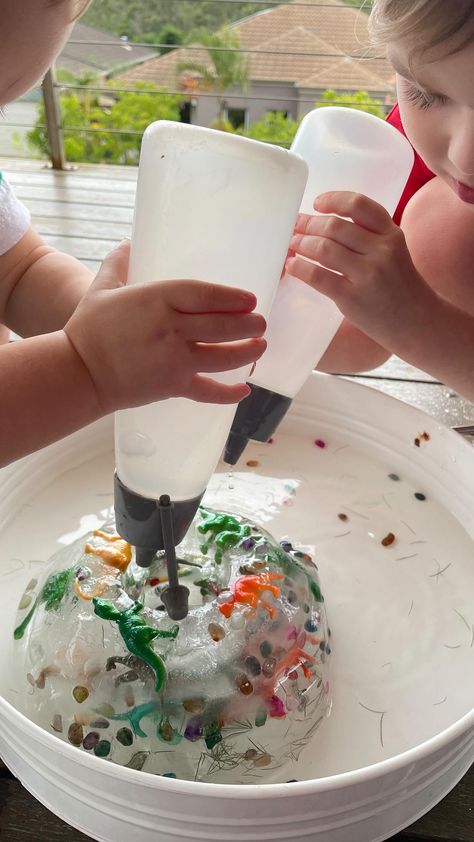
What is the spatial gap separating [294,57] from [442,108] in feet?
21.7

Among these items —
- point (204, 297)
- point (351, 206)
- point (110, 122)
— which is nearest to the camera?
point (204, 297)

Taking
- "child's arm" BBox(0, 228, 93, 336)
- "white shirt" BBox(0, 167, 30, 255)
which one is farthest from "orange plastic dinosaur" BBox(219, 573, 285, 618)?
"white shirt" BBox(0, 167, 30, 255)

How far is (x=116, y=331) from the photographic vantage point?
0.38 metres

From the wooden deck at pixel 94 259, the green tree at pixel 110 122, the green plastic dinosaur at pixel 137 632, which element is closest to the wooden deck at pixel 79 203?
the wooden deck at pixel 94 259

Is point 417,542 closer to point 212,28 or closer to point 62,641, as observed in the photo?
point 62,641

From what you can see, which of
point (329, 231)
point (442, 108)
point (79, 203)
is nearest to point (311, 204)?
point (329, 231)

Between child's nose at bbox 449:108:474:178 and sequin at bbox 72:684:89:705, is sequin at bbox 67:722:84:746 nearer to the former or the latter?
sequin at bbox 72:684:89:705

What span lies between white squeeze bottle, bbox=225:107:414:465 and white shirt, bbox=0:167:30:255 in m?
0.35

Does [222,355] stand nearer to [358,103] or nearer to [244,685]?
[244,685]

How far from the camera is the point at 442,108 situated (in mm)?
511

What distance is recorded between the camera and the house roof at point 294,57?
5.96 m

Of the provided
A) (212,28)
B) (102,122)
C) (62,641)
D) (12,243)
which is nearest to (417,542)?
(62,641)

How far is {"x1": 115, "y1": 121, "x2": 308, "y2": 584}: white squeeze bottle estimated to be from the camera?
33cm

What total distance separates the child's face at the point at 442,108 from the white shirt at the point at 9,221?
375 millimetres
